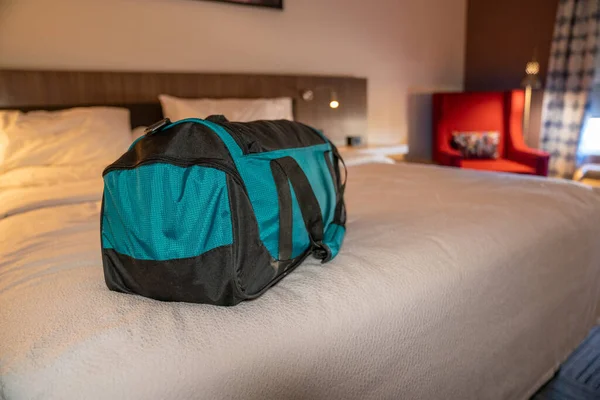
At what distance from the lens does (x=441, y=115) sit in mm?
3711

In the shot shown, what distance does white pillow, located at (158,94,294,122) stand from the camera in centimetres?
221

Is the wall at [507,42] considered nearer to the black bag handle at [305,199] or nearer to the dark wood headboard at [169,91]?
the dark wood headboard at [169,91]

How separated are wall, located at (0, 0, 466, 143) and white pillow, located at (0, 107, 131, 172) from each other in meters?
0.49

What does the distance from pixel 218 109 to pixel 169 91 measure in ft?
1.30

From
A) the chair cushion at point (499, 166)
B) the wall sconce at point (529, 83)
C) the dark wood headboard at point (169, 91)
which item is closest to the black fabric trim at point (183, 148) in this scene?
the dark wood headboard at point (169, 91)

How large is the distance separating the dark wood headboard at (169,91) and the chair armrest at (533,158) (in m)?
1.27

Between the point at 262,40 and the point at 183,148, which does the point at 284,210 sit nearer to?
the point at 183,148

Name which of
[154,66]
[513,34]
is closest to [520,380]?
[154,66]

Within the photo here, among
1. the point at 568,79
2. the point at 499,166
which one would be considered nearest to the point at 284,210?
the point at 499,166

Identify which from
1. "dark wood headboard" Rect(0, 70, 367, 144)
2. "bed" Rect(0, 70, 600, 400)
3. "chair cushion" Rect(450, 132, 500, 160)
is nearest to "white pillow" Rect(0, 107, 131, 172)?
"bed" Rect(0, 70, 600, 400)

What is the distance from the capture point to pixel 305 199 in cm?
95

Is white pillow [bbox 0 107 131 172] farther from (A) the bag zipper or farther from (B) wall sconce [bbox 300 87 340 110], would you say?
(B) wall sconce [bbox 300 87 340 110]

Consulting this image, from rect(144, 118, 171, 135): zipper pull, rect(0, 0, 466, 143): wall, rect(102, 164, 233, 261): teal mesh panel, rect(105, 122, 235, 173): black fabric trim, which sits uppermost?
rect(0, 0, 466, 143): wall

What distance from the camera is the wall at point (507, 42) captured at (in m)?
3.65
